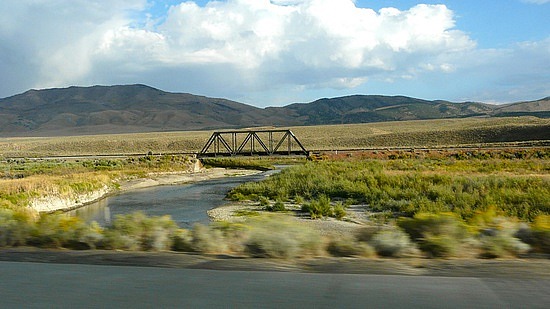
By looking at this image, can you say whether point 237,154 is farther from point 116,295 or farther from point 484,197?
point 116,295

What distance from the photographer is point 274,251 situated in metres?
7.84

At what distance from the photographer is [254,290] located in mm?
5676

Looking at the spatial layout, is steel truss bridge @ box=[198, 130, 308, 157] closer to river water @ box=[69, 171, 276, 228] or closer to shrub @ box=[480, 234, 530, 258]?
river water @ box=[69, 171, 276, 228]

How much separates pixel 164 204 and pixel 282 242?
96.2 ft

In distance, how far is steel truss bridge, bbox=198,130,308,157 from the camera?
91.1 meters

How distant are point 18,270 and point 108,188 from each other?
39.6 m

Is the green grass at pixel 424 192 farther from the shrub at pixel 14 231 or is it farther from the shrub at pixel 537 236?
the shrub at pixel 14 231

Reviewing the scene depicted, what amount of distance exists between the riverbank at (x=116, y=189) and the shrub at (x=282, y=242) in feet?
81.9

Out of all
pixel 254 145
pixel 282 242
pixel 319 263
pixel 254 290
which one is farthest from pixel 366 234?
pixel 254 145

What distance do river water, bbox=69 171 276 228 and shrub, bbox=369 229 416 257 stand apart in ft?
59.9

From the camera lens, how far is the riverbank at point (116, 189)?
32.9m

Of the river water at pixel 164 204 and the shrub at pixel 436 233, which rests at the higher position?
the shrub at pixel 436 233

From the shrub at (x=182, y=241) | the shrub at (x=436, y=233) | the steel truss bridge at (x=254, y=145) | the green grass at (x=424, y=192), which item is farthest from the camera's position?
the steel truss bridge at (x=254, y=145)

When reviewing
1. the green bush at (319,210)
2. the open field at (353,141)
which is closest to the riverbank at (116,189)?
the green bush at (319,210)
